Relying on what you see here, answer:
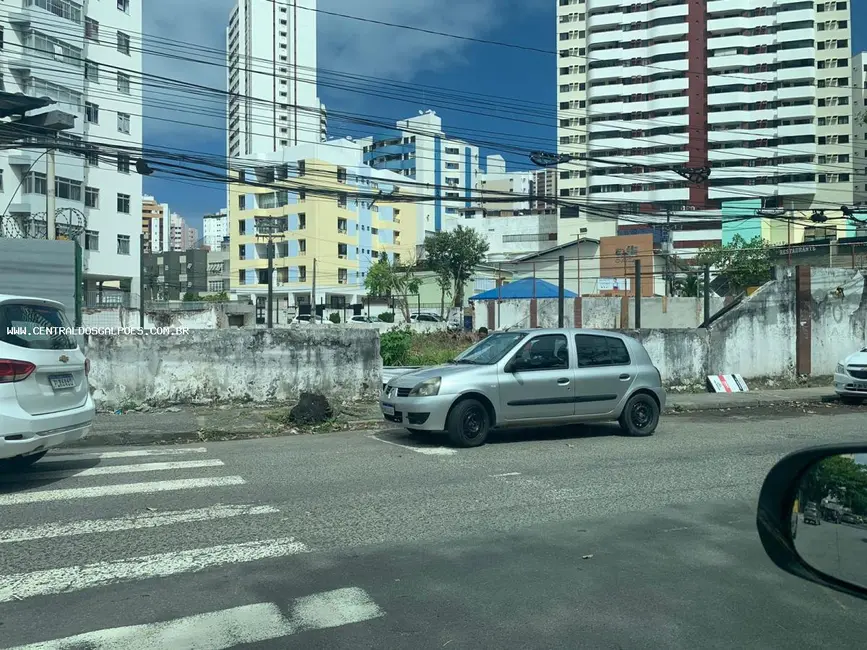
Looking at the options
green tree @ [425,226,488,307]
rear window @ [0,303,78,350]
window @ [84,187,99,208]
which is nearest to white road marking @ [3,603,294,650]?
rear window @ [0,303,78,350]

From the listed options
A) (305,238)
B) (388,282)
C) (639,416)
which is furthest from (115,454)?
(305,238)

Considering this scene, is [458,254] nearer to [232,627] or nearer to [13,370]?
[13,370]

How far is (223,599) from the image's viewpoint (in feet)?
15.4

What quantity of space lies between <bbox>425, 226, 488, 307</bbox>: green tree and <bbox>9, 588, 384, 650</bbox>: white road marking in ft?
192

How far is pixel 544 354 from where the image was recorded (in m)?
11.3

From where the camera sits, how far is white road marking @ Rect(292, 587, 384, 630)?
170 inches

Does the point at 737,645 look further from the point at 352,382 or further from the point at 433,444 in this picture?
the point at 352,382

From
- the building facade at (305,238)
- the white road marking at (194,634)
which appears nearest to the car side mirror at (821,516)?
the white road marking at (194,634)

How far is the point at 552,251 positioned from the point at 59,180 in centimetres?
3419

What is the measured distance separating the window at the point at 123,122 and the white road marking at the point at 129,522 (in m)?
53.4

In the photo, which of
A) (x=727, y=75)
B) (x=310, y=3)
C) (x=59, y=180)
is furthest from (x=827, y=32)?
(x=59, y=180)

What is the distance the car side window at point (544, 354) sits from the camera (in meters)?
11.1

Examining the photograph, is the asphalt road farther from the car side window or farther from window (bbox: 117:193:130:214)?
window (bbox: 117:193:130:214)

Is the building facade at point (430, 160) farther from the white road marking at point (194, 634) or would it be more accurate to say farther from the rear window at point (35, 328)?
the white road marking at point (194, 634)
